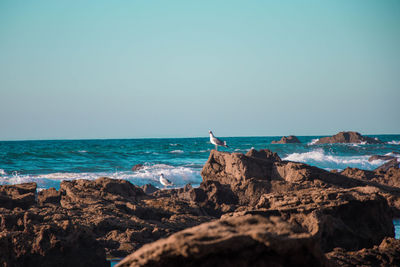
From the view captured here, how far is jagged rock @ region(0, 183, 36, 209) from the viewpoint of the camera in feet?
21.7

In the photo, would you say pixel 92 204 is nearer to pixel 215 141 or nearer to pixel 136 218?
pixel 136 218

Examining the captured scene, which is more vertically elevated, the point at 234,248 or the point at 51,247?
the point at 234,248

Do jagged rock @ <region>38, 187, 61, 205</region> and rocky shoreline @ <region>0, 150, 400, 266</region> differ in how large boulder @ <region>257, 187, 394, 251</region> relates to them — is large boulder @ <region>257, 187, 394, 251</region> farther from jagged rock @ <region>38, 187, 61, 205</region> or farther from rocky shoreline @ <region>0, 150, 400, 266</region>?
jagged rock @ <region>38, 187, 61, 205</region>

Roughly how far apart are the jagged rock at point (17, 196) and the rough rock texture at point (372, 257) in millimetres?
4884

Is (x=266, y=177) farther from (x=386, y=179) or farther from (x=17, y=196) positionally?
(x=17, y=196)

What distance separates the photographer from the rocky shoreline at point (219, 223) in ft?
7.61

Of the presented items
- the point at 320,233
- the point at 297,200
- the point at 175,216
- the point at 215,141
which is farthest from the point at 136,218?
the point at 215,141

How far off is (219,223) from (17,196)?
5.51m

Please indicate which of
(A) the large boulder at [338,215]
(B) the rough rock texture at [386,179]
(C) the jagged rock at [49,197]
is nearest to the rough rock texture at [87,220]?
(C) the jagged rock at [49,197]

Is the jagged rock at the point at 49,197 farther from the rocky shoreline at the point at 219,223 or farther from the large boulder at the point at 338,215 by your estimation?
the large boulder at the point at 338,215

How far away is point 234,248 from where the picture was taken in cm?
229

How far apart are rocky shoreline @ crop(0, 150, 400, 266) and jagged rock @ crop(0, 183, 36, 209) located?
0.05 feet

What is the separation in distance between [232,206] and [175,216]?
4.96 feet

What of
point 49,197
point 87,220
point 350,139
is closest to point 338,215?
point 87,220
